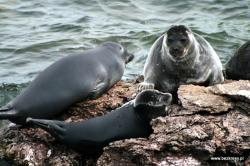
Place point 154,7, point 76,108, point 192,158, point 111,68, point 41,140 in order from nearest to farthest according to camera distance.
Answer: point 192,158, point 41,140, point 76,108, point 111,68, point 154,7

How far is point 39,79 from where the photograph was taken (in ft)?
20.6

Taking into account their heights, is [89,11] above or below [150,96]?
below

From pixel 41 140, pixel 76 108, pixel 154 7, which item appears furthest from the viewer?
pixel 154 7

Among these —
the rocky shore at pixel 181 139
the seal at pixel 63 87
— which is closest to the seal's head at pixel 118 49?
the seal at pixel 63 87

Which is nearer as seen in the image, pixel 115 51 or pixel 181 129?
pixel 181 129

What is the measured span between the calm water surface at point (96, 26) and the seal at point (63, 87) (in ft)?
5.70

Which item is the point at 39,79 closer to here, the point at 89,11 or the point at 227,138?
the point at 227,138

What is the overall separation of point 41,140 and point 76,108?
63 cm

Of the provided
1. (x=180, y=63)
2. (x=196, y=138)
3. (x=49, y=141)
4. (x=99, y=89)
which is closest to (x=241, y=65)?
(x=180, y=63)

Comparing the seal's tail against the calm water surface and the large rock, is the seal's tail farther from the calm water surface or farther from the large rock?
the calm water surface

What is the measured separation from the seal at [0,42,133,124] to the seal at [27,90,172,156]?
20.7 inches

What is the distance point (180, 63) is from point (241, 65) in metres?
1.10

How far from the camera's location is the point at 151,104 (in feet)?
17.4

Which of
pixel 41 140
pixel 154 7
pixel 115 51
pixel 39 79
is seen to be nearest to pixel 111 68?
pixel 115 51
